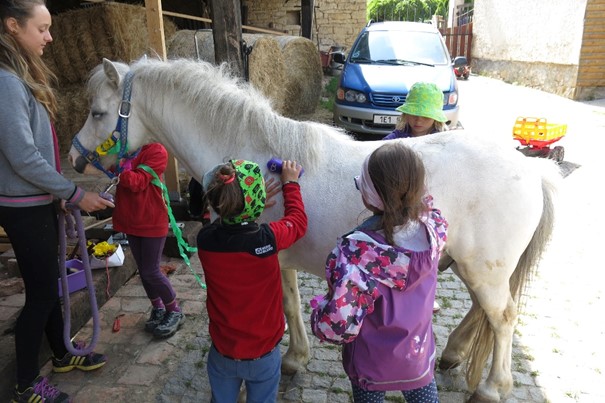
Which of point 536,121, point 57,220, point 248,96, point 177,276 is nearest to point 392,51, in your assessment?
point 536,121

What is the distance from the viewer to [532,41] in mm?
15617

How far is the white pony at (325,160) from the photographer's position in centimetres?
223

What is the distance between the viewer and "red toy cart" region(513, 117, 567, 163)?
6992 millimetres

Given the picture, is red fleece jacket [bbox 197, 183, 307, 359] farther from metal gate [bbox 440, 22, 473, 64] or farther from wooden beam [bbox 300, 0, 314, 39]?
metal gate [bbox 440, 22, 473, 64]

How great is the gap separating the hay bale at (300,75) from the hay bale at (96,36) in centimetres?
300

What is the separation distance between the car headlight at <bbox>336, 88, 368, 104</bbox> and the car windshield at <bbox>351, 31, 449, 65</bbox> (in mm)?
850

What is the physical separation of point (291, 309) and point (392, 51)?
6.75m

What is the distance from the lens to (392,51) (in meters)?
8.30

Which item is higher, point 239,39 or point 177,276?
point 239,39

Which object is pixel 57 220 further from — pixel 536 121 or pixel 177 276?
pixel 536 121

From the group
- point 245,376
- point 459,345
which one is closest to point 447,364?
point 459,345

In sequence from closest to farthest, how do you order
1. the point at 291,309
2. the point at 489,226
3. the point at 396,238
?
the point at 396,238
the point at 489,226
the point at 291,309

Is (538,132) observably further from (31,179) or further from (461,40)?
(461,40)

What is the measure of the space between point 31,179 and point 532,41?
1731 cm
